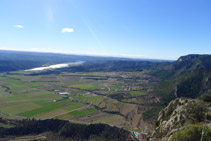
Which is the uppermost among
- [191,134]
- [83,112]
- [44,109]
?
[191,134]

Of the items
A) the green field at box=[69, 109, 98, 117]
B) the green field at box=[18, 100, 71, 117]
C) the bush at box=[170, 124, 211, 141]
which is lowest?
the green field at box=[18, 100, 71, 117]

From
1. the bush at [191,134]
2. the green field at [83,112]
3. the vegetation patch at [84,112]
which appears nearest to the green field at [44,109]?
the green field at [83,112]

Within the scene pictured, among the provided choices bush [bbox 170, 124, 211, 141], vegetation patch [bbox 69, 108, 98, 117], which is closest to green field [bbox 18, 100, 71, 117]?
vegetation patch [bbox 69, 108, 98, 117]

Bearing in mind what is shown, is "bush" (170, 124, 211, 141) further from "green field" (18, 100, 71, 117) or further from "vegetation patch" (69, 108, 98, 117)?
"green field" (18, 100, 71, 117)

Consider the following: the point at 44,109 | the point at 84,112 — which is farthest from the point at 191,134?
the point at 44,109

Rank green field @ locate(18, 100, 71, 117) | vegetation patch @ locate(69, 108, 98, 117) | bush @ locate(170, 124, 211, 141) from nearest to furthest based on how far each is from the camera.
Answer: bush @ locate(170, 124, 211, 141), green field @ locate(18, 100, 71, 117), vegetation patch @ locate(69, 108, 98, 117)

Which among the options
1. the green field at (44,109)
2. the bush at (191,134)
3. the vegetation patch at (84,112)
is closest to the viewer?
the bush at (191,134)

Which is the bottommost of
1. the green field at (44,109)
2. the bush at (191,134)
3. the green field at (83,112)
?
the green field at (44,109)

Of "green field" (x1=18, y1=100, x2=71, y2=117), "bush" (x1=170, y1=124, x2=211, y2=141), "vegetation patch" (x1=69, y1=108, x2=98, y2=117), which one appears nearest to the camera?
"bush" (x1=170, y1=124, x2=211, y2=141)

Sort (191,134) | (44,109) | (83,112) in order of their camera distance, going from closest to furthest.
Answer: (191,134), (83,112), (44,109)

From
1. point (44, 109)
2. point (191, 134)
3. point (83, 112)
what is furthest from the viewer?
point (44, 109)

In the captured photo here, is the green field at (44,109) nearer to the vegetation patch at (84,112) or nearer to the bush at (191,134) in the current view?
the vegetation patch at (84,112)

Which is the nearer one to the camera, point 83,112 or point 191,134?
point 191,134

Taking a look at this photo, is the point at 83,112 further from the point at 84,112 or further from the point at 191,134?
the point at 191,134
